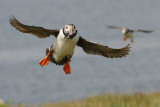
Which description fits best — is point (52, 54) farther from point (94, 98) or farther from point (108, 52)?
point (94, 98)

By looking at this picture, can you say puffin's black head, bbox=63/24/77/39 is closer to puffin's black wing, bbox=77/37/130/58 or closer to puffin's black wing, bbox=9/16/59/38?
puffin's black wing, bbox=9/16/59/38

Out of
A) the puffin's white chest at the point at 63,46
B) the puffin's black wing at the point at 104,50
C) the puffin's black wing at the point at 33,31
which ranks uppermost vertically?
the puffin's black wing at the point at 33,31

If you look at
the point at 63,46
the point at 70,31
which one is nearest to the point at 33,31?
the point at 63,46

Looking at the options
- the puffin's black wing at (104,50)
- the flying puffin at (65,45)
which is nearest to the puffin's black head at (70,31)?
the flying puffin at (65,45)

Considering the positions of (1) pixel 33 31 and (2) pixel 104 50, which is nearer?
(1) pixel 33 31

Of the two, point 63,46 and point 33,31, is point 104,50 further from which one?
point 63,46

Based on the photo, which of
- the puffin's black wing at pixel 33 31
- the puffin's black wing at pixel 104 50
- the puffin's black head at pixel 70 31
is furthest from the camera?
the puffin's black wing at pixel 104 50

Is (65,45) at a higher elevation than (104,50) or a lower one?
lower

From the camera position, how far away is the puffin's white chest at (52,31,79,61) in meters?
2.81

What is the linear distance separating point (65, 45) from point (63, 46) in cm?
2

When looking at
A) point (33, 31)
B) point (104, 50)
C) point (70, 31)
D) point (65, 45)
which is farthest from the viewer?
point (104, 50)

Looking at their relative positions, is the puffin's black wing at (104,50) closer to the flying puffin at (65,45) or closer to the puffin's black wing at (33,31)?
the flying puffin at (65,45)

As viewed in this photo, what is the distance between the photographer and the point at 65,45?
112 inches

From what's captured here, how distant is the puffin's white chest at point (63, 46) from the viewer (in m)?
2.81
